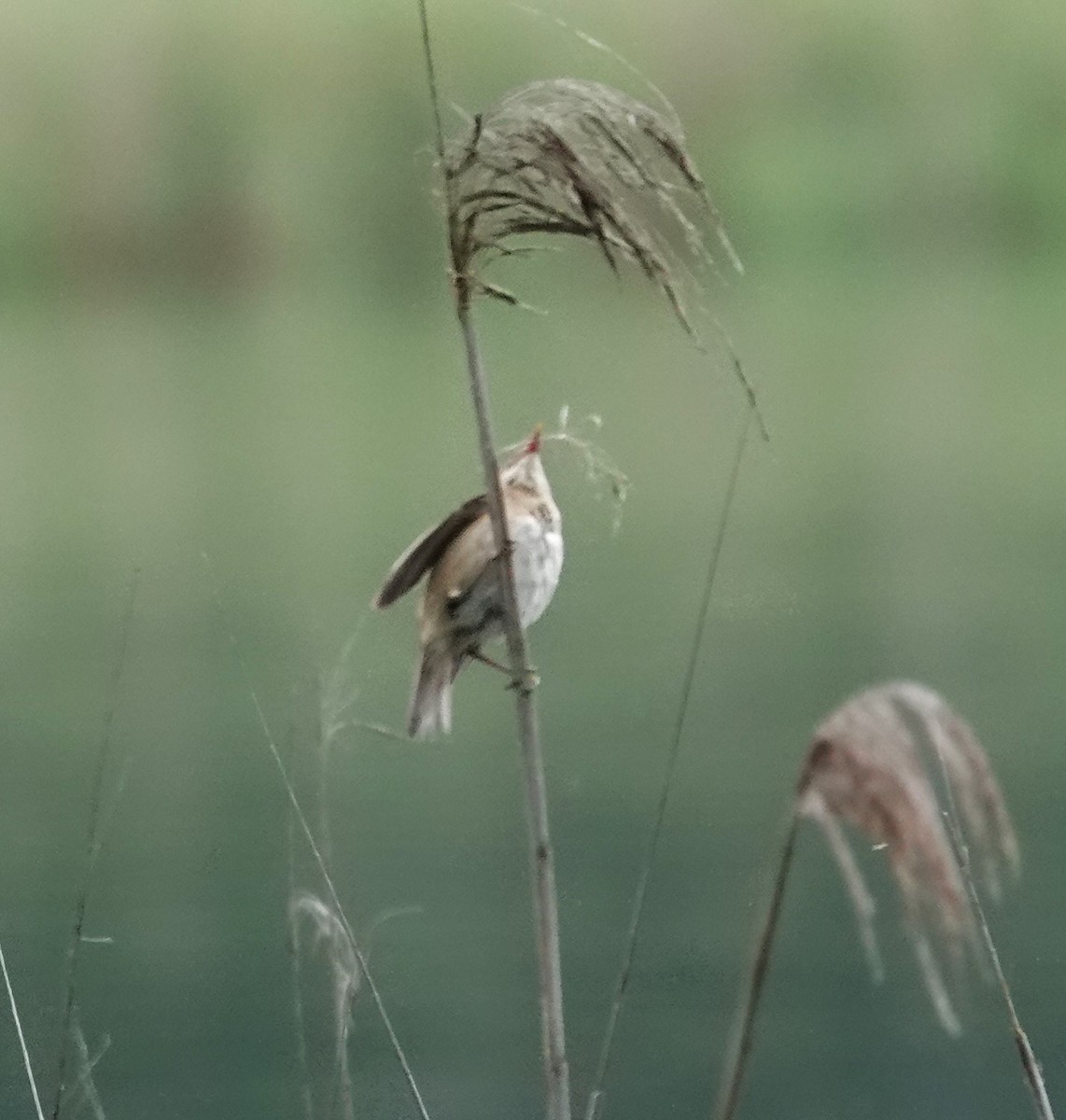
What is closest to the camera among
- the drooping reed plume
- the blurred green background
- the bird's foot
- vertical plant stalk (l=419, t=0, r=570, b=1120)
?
the drooping reed plume

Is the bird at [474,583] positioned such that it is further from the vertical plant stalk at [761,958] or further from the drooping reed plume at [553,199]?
the vertical plant stalk at [761,958]

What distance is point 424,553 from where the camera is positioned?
10.0 ft

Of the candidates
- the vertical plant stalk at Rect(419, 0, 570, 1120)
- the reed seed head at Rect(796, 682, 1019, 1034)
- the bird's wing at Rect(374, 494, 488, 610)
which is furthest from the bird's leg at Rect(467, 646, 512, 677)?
the reed seed head at Rect(796, 682, 1019, 1034)

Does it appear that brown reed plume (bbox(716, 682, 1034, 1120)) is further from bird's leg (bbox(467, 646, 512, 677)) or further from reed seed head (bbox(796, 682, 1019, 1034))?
bird's leg (bbox(467, 646, 512, 677))

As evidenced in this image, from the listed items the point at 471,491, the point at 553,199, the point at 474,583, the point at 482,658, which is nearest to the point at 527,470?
the point at 474,583

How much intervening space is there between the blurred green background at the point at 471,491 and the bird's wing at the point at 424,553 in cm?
12

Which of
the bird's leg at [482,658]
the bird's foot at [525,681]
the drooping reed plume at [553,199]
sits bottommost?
the bird's leg at [482,658]

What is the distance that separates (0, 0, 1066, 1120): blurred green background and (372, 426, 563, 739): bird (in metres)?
0.18

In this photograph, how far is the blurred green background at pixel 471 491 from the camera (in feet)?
23.1

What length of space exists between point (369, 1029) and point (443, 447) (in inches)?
414

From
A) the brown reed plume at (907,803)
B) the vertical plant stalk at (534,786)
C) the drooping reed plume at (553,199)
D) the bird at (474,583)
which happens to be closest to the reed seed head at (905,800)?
the brown reed plume at (907,803)

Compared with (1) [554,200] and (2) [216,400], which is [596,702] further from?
(2) [216,400]

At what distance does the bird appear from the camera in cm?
318

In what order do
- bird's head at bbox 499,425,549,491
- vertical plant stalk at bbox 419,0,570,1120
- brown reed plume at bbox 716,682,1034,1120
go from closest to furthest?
brown reed plume at bbox 716,682,1034,1120 < vertical plant stalk at bbox 419,0,570,1120 < bird's head at bbox 499,425,549,491
